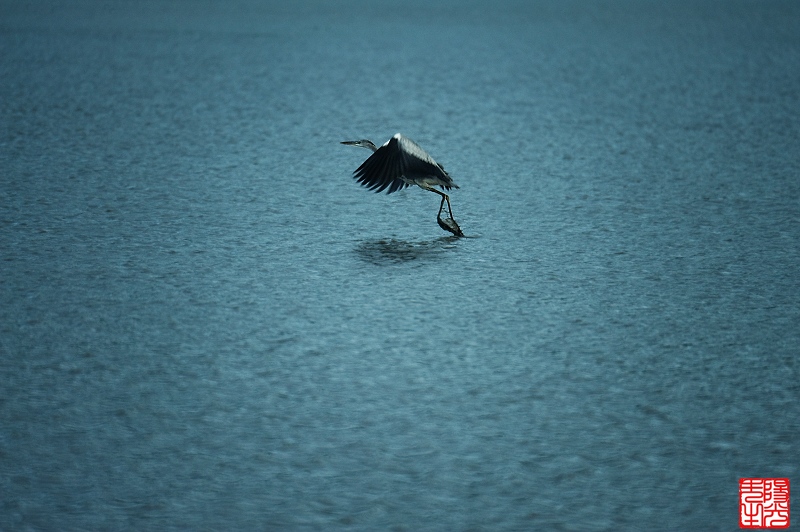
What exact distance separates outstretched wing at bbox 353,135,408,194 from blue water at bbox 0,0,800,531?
0.36m

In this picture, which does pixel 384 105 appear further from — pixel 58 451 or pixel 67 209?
pixel 58 451

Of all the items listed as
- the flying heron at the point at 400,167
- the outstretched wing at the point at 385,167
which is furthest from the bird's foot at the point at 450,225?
the outstretched wing at the point at 385,167

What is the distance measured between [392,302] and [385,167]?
124cm

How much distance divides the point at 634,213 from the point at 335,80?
5297 millimetres

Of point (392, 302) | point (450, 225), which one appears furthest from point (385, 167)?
point (392, 302)

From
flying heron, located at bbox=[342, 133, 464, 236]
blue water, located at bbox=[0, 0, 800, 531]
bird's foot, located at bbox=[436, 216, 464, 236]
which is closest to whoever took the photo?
blue water, located at bbox=[0, 0, 800, 531]

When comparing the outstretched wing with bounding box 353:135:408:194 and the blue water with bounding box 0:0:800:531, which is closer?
the blue water with bounding box 0:0:800:531

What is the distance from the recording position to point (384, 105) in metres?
11.0

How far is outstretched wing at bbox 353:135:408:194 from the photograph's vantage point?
22.5 feet

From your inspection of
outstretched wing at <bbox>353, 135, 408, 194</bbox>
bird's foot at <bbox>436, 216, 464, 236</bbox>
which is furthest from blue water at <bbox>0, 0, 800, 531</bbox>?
outstretched wing at <bbox>353, 135, 408, 194</bbox>

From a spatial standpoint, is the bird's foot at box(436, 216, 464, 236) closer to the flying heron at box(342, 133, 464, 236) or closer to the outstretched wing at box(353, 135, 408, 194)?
the flying heron at box(342, 133, 464, 236)

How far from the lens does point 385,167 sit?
6883 millimetres

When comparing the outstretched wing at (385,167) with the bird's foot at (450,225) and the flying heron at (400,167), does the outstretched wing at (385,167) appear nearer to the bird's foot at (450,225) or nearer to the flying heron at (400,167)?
the flying heron at (400,167)

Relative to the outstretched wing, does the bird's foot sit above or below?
below
